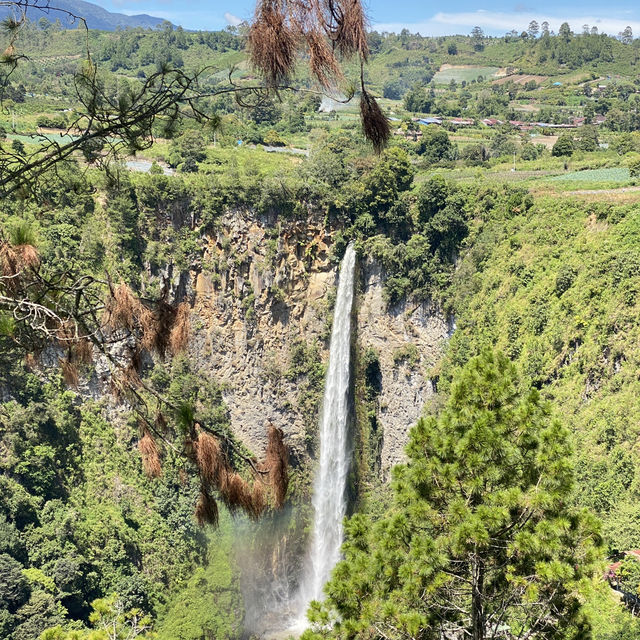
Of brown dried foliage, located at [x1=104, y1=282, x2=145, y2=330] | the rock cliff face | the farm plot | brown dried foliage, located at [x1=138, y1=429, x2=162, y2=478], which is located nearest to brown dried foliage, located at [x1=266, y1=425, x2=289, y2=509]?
brown dried foliage, located at [x1=138, y1=429, x2=162, y2=478]

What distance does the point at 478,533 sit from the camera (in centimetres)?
657

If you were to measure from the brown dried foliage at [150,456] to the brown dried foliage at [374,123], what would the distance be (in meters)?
2.50

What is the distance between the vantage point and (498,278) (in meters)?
21.3

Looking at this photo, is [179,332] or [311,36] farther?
[179,332]

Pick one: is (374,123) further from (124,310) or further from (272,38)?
(124,310)

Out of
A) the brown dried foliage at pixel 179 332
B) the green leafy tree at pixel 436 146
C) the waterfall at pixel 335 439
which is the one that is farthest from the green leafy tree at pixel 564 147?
the brown dried foliage at pixel 179 332

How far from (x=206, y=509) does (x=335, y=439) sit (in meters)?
19.8

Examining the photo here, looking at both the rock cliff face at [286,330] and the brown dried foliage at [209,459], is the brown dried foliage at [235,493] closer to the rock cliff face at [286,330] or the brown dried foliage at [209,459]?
the brown dried foliage at [209,459]

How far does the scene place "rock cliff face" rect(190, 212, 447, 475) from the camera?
23531 millimetres

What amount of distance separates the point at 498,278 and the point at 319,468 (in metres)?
8.56

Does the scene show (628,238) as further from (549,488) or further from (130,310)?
(130,310)

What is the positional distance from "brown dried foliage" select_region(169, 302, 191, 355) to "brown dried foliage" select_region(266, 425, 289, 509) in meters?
0.84

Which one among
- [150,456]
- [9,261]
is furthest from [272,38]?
[150,456]

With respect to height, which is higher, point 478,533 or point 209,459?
point 209,459
